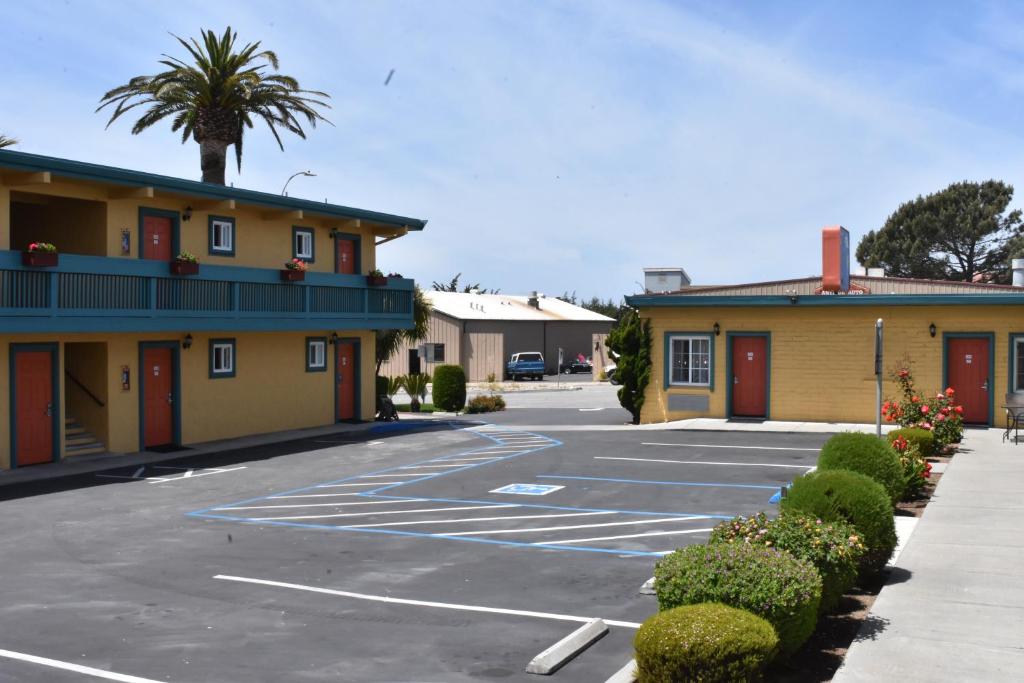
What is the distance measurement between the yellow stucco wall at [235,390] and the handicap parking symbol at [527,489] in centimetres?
1048

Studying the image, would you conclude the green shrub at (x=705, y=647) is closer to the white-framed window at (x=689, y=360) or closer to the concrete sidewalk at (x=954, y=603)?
the concrete sidewalk at (x=954, y=603)

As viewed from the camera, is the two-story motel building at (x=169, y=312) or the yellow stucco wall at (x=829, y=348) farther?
the yellow stucco wall at (x=829, y=348)

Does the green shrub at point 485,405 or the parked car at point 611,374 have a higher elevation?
the parked car at point 611,374

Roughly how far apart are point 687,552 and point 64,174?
17671 millimetres

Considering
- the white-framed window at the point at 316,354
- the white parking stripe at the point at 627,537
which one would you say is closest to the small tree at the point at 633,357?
the white-framed window at the point at 316,354

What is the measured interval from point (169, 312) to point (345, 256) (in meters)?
9.05

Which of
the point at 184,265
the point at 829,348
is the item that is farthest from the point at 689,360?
the point at 184,265

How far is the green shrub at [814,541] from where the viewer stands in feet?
29.2

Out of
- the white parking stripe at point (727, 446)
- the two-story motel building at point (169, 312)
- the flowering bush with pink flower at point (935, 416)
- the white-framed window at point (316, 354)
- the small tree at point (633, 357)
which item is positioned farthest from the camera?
the small tree at point (633, 357)

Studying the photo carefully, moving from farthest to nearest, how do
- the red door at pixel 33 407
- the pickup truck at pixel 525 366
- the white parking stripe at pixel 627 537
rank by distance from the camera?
the pickup truck at pixel 525 366 → the red door at pixel 33 407 → the white parking stripe at pixel 627 537

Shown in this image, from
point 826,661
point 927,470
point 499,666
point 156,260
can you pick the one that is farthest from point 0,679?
point 156,260

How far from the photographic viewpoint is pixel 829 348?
2862 centimetres

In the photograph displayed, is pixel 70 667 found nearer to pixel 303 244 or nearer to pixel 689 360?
pixel 303 244

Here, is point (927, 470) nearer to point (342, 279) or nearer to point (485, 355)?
point (342, 279)
